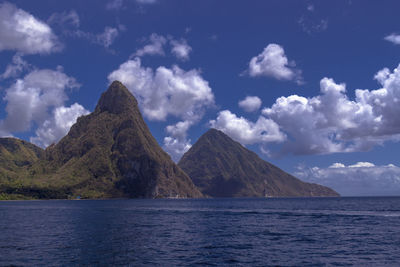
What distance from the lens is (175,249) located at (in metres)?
55.5

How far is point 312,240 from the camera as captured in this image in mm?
64000

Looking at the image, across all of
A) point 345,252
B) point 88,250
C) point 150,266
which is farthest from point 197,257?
point 345,252

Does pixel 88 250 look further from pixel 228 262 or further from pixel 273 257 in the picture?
pixel 273 257

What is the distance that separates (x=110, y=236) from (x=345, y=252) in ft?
142

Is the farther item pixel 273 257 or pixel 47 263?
pixel 273 257

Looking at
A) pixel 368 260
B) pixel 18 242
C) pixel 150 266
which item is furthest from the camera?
pixel 18 242

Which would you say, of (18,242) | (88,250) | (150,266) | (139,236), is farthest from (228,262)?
(18,242)

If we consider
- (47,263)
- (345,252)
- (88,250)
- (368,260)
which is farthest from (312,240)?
(47,263)

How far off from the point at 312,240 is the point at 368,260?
17663 millimetres

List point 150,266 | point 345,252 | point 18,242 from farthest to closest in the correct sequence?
point 18,242 → point 345,252 → point 150,266

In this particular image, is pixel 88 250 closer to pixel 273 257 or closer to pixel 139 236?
pixel 139 236

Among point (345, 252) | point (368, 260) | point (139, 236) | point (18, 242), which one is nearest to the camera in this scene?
point (368, 260)

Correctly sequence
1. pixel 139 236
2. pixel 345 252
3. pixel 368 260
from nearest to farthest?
1. pixel 368 260
2. pixel 345 252
3. pixel 139 236

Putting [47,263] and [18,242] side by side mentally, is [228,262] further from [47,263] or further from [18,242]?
[18,242]
